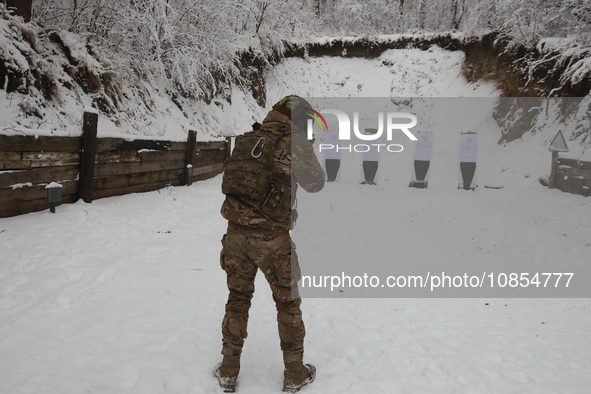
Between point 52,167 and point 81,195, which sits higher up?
point 52,167

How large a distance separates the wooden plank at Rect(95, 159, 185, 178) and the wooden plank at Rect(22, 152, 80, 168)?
0.55 metres

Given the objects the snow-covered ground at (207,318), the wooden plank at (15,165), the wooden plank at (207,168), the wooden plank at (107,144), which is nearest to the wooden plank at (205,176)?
the wooden plank at (207,168)

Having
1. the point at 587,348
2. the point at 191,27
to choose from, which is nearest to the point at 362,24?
the point at 191,27

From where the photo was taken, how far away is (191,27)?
1294 cm

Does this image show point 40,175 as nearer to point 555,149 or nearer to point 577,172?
point 577,172

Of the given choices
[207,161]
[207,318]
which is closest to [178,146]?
[207,161]

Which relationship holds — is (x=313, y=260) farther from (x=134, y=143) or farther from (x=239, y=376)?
(x=134, y=143)

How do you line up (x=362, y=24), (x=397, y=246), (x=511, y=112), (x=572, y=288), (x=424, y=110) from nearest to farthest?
(x=572, y=288) → (x=397, y=246) → (x=511, y=112) → (x=424, y=110) → (x=362, y=24)

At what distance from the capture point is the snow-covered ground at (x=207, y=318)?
274 centimetres

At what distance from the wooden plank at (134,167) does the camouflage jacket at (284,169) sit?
475 centimetres

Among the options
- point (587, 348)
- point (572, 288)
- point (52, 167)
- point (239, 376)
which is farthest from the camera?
point (52, 167)

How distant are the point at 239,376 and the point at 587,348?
10.4ft

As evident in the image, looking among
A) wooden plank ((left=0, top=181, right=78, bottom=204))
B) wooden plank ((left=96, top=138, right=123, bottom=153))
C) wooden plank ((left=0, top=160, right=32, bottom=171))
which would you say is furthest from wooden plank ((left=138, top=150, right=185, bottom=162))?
wooden plank ((left=0, top=160, right=32, bottom=171))

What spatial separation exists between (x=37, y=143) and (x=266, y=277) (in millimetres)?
4369
